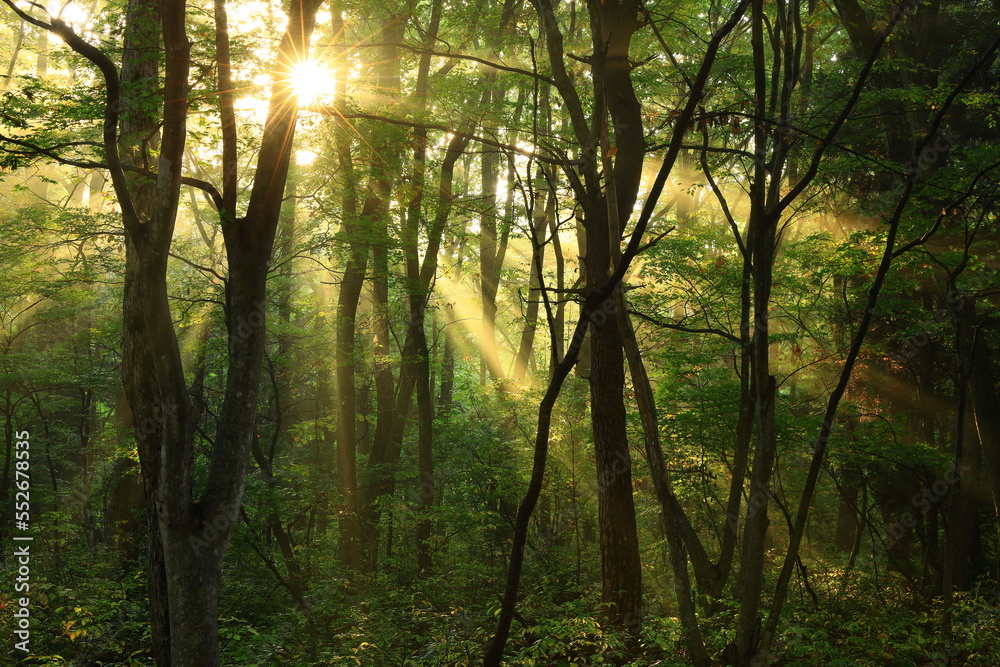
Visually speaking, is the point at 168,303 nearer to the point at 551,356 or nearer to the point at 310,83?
the point at 310,83

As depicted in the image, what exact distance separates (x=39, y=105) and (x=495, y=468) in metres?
8.10

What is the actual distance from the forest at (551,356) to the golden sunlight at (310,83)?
0.62ft

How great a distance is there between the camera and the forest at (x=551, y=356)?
5047 millimetres

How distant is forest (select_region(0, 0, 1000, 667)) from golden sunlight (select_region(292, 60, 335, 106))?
188mm

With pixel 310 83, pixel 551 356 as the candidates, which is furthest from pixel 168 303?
pixel 551 356

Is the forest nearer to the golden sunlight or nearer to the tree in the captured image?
the tree

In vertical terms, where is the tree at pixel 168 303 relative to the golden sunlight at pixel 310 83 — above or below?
below

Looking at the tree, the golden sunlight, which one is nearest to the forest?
the tree

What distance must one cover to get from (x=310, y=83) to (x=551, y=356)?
3.90 metres

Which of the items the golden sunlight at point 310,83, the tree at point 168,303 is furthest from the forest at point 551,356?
the golden sunlight at point 310,83

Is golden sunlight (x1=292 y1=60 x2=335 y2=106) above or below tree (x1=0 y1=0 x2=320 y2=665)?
above

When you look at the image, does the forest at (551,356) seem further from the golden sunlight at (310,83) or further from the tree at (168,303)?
the golden sunlight at (310,83)

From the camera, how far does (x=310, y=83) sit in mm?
6586

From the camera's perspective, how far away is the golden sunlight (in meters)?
5.97
